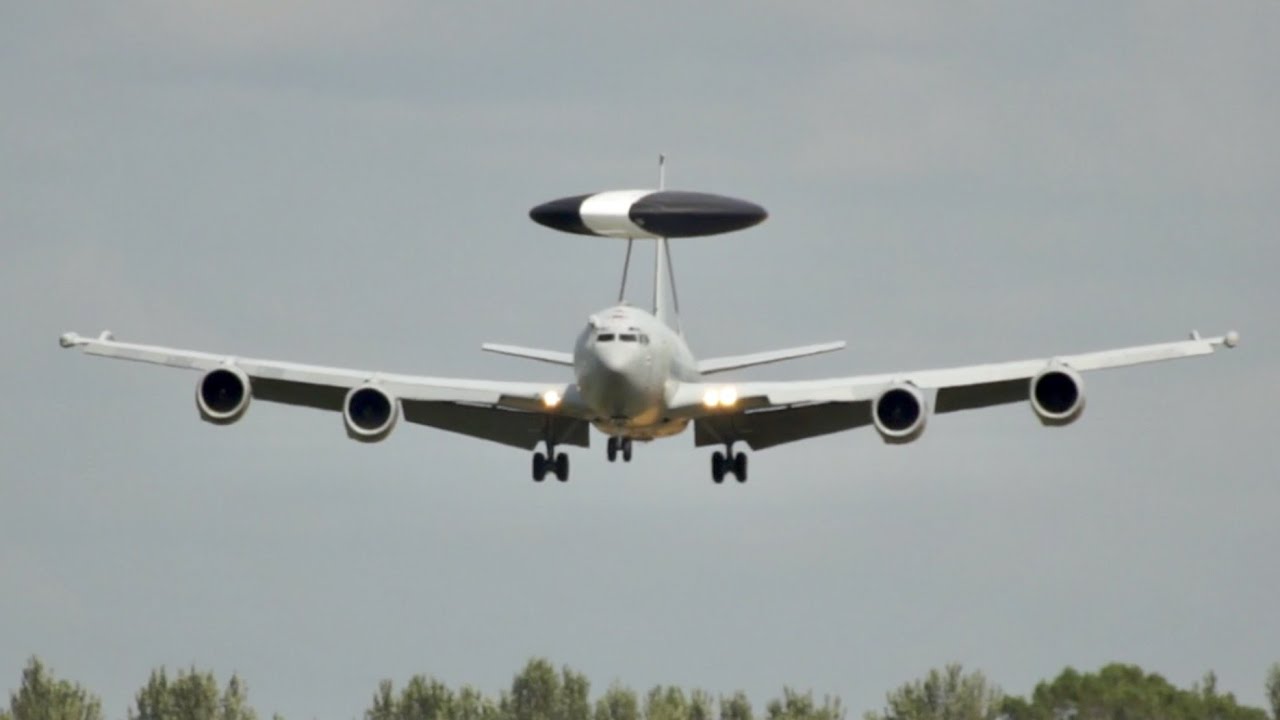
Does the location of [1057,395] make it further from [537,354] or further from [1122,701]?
[1122,701]

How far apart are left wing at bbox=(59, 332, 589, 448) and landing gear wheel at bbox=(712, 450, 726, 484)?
386 centimetres

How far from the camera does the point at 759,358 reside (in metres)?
69.1

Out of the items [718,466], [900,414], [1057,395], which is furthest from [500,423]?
[1057,395]

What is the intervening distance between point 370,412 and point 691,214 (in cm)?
1057

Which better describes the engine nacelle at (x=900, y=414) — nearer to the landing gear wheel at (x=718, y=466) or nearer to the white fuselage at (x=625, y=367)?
the white fuselage at (x=625, y=367)

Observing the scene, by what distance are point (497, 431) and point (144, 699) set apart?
100ft

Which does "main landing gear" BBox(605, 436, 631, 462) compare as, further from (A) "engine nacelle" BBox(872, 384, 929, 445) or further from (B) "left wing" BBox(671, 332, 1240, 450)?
(A) "engine nacelle" BBox(872, 384, 929, 445)

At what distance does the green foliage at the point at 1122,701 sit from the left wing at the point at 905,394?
2781cm

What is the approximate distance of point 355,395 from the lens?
6800 centimetres

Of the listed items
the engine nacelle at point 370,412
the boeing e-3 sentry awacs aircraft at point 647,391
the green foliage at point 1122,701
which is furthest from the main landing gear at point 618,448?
the green foliage at point 1122,701

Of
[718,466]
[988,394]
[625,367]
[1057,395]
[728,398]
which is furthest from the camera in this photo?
[718,466]

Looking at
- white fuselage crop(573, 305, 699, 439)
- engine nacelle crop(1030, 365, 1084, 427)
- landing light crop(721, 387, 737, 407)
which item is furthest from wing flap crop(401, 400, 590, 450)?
engine nacelle crop(1030, 365, 1084, 427)

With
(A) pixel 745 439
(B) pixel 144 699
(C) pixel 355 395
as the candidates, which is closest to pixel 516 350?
(C) pixel 355 395

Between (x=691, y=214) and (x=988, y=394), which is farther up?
(x=691, y=214)
